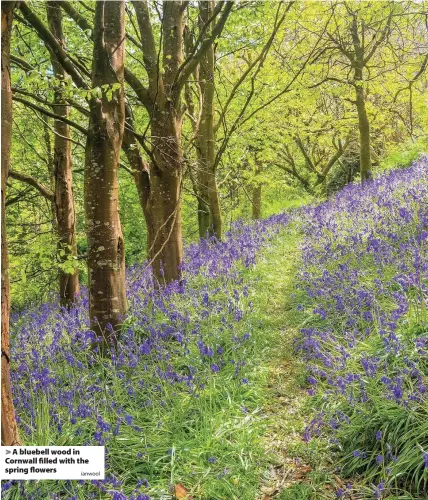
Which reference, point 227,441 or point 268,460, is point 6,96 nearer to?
point 227,441

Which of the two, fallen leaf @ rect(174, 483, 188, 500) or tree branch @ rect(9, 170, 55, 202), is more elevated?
tree branch @ rect(9, 170, 55, 202)

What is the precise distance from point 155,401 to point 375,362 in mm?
1722

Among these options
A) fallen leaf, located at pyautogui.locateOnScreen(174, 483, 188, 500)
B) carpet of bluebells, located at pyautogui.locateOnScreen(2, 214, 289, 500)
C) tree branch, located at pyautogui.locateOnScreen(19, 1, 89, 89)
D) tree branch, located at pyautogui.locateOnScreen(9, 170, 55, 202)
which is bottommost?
fallen leaf, located at pyautogui.locateOnScreen(174, 483, 188, 500)

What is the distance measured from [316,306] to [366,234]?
2579 millimetres

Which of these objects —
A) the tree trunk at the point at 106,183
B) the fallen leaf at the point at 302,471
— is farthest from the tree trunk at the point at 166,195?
the fallen leaf at the point at 302,471

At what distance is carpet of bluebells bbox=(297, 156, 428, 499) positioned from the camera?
107 inches

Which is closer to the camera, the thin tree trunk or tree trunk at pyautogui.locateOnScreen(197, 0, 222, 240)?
the thin tree trunk

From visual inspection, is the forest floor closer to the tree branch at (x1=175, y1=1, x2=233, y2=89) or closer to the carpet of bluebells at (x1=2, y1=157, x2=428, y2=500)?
the carpet of bluebells at (x1=2, y1=157, x2=428, y2=500)

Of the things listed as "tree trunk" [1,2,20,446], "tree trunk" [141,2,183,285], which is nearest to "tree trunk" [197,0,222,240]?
"tree trunk" [141,2,183,285]

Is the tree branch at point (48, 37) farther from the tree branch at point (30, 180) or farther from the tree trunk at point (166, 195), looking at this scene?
the tree branch at point (30, 180)

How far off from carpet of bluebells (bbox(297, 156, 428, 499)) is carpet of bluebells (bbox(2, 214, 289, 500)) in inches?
24.9

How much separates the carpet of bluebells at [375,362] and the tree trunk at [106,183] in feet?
6.69

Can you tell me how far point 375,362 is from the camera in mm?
3324

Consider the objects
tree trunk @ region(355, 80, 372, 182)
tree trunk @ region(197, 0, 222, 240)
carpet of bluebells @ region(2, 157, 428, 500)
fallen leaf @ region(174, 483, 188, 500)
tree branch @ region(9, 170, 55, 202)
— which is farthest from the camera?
tree trunk @ region(355, 80, 372, 182)
